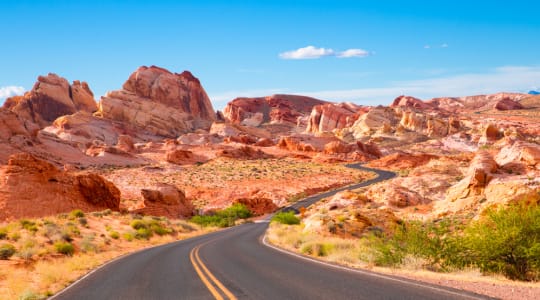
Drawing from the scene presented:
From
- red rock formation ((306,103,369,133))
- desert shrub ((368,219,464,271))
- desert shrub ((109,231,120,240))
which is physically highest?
red rock formation ((306,103,369,133))

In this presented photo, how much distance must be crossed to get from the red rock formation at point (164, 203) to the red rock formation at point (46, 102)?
85.1m

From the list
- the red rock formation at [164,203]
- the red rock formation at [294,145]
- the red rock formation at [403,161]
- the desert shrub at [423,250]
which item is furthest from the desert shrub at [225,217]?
the red rock formation at [294,145]

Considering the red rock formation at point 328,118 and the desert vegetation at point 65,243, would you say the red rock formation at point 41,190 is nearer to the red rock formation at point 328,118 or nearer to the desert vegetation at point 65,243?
the desert vegetation at point 65,243

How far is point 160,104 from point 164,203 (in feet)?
299

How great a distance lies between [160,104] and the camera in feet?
429

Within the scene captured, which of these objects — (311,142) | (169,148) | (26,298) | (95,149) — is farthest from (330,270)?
(311,142)

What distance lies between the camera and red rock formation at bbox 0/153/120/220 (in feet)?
A: 106

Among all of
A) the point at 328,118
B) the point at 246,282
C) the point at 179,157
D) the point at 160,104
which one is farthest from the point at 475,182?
the point at 328,118

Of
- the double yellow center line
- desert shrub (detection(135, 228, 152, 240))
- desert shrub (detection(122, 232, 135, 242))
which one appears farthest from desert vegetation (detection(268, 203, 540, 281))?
desert shrub (detection(135, 228, 152, 240))

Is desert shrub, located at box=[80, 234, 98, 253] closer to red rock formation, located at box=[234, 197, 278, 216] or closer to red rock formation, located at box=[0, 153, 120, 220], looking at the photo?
red rock formation, located at box=[0, 153, 120, 220]

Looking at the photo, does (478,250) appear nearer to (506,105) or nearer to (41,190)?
(41,190)

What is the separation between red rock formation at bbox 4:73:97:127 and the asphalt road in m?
115

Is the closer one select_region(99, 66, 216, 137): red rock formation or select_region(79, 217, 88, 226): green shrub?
select_region(79, 217, 88, 226): green shrub

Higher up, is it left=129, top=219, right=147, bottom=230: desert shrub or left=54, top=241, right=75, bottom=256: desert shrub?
left=54, top=241, right=75, bottom=256: desert shrub
